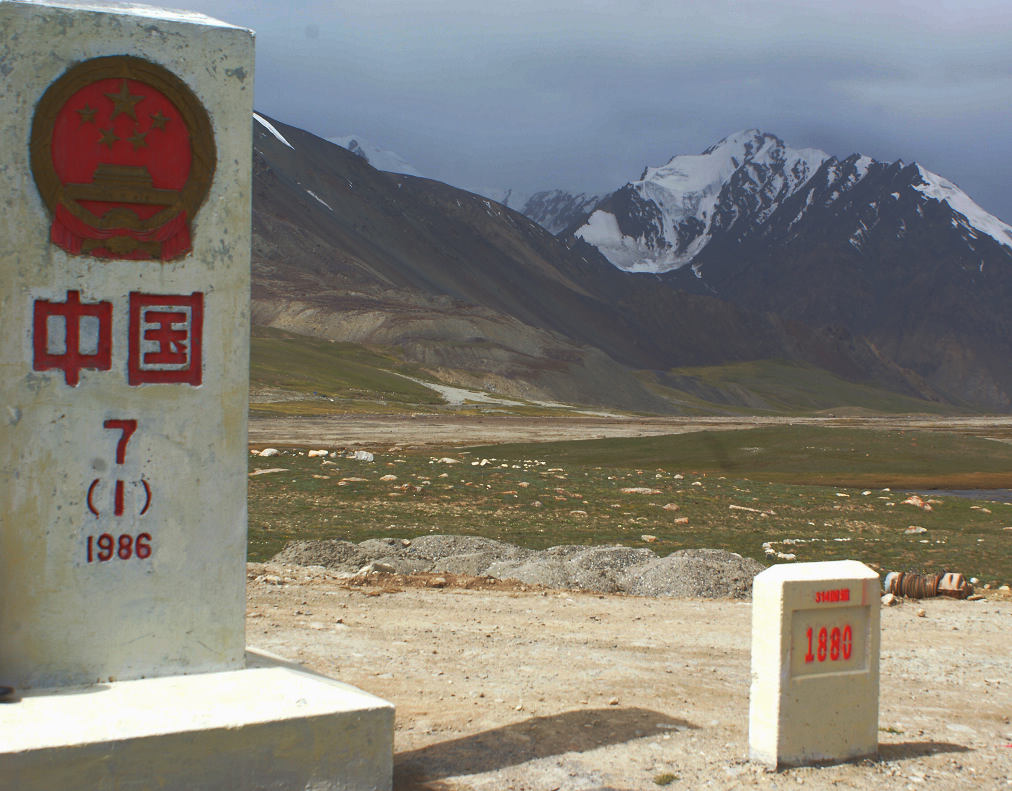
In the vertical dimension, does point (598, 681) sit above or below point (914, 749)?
below

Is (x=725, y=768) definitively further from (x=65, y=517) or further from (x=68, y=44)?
(x=68, y=44)

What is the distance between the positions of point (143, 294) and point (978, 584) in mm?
16428

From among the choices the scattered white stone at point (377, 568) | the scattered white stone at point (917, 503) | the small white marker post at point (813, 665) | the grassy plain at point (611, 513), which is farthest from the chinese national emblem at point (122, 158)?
the scattered white stone at point (917, 503)

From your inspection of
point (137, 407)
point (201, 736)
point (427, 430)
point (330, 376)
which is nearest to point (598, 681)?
point (201, 736)

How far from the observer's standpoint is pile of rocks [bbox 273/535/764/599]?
1811 cm

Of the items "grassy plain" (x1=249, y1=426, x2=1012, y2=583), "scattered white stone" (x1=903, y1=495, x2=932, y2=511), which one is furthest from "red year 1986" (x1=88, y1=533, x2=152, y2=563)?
"scattered white stone" (x1=903, y1=495, x2=932, y2=511)

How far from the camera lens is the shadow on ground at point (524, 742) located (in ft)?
29.5

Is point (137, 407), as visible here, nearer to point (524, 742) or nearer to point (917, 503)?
point (524, 742)

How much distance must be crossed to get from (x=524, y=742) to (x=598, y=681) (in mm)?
2432

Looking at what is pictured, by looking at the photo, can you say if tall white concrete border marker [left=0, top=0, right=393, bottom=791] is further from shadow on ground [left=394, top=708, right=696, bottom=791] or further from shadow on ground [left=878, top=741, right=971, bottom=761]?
shadow on ground [left=878, top=741, right=971, bottom=761]

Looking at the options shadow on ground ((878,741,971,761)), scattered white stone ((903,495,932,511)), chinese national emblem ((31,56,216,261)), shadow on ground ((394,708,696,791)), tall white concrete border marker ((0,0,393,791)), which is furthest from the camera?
scattered white stone ((903,495,932,511))

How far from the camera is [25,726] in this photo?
741 centimetres

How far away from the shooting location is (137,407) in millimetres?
8375

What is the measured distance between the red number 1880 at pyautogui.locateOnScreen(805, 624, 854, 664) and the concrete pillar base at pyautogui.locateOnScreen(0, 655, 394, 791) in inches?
139
